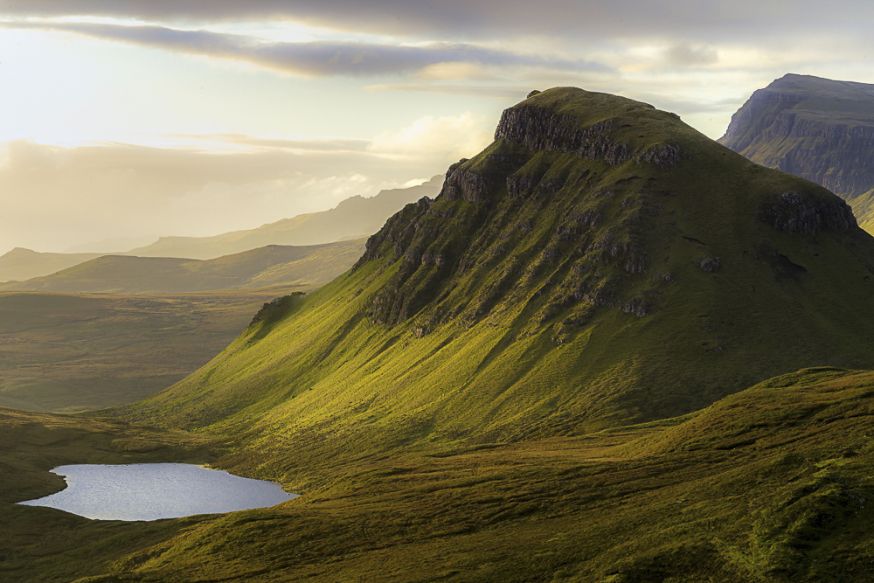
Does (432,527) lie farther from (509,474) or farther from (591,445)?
(591,445)

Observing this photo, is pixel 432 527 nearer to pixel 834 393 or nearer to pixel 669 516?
pixel 669 516

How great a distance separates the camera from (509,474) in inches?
5802

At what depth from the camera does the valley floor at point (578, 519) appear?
90.6 m

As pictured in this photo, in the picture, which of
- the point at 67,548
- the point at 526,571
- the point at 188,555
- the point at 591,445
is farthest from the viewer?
the point at 591,445

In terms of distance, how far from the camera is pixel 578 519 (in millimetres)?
115562

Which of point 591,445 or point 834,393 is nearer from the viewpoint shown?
point 834,393

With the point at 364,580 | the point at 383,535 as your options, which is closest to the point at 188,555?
the point at 383,535

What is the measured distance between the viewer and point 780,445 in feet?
412

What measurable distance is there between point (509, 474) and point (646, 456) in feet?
77.6

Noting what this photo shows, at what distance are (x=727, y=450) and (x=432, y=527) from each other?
1865 inches

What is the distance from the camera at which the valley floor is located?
9056 cm

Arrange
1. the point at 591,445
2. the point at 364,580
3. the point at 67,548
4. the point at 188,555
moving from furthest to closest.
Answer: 1. the point at 591,445
2. the point at 67,548
3. the point at 188,555
4. the point at 364,580

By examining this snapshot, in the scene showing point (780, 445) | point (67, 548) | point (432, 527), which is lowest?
point (67, 548)

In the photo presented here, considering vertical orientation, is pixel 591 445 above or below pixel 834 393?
below
